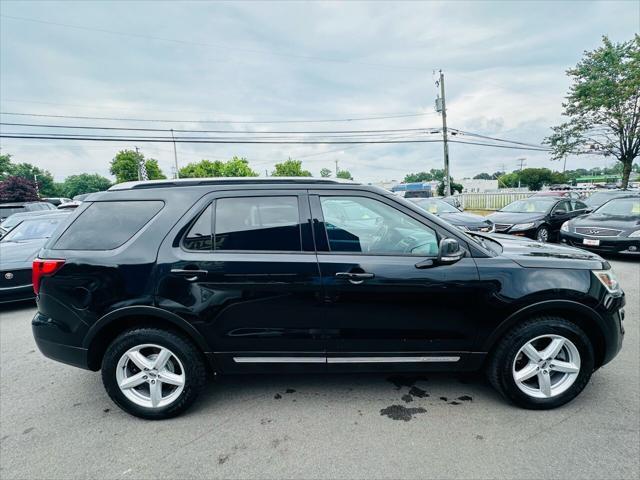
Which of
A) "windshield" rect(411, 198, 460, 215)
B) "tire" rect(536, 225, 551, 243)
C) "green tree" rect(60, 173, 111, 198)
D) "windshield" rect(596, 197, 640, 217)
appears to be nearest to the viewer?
"windshield" rect(596, 197, 640, 217)

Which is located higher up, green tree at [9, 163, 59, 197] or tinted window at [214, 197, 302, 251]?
green tree at [9, 163, 59, 197]

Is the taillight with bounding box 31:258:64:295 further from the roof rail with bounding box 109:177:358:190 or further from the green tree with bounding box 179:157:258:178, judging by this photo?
the green tree with bounding box 179:157:258:178

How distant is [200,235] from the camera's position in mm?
2525

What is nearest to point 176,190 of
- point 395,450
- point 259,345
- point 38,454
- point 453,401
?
point 259,345

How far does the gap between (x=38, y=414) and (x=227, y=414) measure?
1577mm

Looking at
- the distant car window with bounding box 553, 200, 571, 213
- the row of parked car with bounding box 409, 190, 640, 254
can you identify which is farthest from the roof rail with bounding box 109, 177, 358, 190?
the distant car window with bounding box 553, 200, 571, 213

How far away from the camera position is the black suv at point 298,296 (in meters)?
2.46

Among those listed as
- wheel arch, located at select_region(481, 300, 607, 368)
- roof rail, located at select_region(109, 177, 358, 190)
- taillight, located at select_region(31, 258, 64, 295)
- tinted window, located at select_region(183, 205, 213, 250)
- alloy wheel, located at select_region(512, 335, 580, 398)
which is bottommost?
alloy wheel, located at select_region(512, 335, 580, 398)

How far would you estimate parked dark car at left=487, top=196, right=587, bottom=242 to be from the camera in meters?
9.74

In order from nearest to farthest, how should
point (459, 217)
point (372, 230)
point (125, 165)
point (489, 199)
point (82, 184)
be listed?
point (372, 230), point (459, 217), point (489, 199), point (125, 165), point (82, 184)

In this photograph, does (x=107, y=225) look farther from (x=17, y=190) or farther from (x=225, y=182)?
(x=17, y=190)

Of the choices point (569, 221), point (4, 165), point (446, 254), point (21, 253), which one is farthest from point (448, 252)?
point (4, 165)

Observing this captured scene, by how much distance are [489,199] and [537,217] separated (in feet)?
52.5

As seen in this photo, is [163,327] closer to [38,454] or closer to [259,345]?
[259,345]
